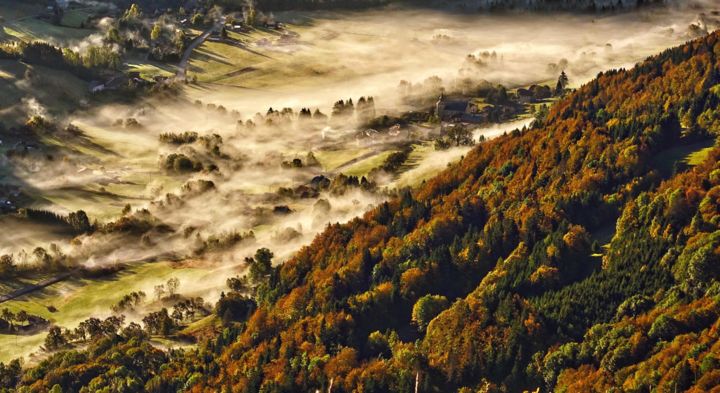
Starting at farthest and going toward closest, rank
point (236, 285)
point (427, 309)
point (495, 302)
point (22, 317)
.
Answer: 1. point (236, 285)
2. point (22, 317)
3. point (427, 309)
4. point (495, 302)

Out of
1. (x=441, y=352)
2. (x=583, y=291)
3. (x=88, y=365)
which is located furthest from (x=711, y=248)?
(x=88, y=365)

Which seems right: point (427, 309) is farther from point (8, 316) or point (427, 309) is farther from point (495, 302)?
point (8, 316)

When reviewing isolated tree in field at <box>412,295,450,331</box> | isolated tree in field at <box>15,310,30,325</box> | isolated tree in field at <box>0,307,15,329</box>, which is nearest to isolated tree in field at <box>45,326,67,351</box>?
isolated tree in field at <box>15,310,30,325</box>

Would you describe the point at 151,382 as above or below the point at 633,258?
below

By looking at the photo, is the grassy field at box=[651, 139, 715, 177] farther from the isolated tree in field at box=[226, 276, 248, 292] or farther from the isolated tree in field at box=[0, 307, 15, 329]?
the isolated tree in field at box=[0, 307, 15, 329]

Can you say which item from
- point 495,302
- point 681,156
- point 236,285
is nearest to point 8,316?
point 236,285

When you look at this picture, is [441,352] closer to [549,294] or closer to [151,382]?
[549,294]
